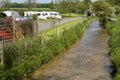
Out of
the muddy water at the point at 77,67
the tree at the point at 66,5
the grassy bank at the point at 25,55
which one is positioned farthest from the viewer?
the tree at the point at 66,5

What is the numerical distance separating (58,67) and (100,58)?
339cm

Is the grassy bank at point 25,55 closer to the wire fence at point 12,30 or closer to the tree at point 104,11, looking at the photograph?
the wire fence at point 12,30

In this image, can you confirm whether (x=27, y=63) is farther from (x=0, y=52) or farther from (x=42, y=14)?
(x=42, y=14)

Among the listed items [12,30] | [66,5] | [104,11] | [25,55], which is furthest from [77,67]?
[66,5]

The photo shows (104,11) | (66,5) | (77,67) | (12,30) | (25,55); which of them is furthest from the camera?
(66,5)

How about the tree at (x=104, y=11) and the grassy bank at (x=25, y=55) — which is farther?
the tree at (x=104, y=11)

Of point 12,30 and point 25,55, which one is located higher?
point 12,30

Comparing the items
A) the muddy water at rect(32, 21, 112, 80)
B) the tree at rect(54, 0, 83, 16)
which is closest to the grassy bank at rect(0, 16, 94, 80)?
the muddy water at rect(32, 21, 112, 80)

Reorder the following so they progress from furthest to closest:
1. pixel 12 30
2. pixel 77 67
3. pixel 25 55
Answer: pixel 12 30, pixel 77 67, pixel 25 55

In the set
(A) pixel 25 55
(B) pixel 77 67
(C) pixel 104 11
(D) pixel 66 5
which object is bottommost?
(D) pixel 66 5

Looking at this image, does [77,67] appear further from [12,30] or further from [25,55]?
[12,30]

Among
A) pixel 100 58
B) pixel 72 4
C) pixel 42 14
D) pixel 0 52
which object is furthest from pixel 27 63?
pixel 72 4

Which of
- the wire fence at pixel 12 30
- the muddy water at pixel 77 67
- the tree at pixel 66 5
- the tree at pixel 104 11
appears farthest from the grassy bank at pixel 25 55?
the tree at pixel 66 5

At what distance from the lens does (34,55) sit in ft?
48.0
